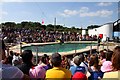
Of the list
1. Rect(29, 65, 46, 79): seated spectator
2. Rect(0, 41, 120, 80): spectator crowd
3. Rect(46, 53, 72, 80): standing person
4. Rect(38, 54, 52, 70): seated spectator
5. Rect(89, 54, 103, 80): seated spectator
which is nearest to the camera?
Rect(0, 41, 120, 80): spectator crowd

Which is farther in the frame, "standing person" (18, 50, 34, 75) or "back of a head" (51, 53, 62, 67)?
"standing person" (18, 50, 34, 75)

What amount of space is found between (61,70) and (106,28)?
39417 mm

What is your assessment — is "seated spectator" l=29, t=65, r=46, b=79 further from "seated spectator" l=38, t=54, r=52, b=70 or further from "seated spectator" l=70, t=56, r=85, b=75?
"seated spectator" l=38, t=54, r=52, b=70

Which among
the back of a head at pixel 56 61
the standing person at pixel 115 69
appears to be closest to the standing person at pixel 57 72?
the back of a head at pixel 56 61

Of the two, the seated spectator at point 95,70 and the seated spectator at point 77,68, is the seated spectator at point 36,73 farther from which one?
the seated spectator at point 95,70

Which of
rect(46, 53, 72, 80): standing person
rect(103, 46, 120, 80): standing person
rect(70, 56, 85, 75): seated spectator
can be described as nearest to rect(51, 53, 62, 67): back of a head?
rect(46, 53, 72, 80): standing person

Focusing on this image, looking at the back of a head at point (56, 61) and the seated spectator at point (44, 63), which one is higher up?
the back of a head at point (56, 61)

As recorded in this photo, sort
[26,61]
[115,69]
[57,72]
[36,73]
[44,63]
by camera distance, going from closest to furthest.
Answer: [115,69] < [57,72] < [26,61] < [36,73] < [44,63]

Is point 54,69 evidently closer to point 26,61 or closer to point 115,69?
point 26,61

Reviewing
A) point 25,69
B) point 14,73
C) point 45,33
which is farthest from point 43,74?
point 45,33

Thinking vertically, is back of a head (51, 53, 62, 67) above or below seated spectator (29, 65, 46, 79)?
above

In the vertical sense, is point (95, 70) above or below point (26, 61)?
below

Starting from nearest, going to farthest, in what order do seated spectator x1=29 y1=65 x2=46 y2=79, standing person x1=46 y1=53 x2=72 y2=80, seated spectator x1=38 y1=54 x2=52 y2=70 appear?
standing person x1=46 y1=53 x2=72 y2=80 → seated spectator x1=29 y1=65 x2=46 y2=79 → seated spectator x1=38 y1=54 x2=52 y2=70

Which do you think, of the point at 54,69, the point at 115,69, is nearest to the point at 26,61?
the point at 54,69
